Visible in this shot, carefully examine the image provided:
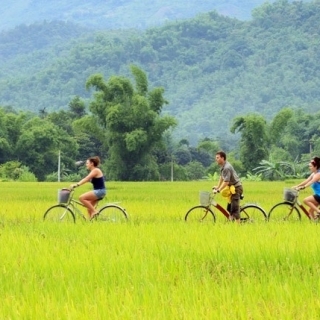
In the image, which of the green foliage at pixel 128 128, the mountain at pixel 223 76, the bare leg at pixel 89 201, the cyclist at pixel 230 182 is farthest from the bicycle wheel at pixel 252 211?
the mountain at pixel 223 76

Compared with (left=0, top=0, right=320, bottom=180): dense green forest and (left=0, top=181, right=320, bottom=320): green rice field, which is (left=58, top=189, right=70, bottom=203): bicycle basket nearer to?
(left=0, top=181, right=320, bottom=320): green rice field

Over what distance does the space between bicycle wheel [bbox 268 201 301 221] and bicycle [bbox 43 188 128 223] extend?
2430 millimetres

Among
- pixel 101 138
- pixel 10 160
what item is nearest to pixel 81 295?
pixel 101 138

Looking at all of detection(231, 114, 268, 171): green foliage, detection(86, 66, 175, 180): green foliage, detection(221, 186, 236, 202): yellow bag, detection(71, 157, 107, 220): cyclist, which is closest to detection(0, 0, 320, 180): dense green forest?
detection(231, 114, 268, 171): green foliage

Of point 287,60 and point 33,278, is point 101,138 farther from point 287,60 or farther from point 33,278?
point 287,60

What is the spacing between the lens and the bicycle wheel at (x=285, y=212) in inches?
539

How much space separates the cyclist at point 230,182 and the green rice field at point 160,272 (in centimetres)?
153

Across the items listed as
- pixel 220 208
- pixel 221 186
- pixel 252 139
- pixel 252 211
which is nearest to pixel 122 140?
pixel 252 139

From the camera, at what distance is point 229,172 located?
1319 cm

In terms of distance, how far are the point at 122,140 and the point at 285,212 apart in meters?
46.3

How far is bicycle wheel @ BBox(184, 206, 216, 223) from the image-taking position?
13.5 meters

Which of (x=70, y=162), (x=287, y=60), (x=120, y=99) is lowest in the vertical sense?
(x=70, y=162)

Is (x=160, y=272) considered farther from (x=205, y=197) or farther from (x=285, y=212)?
(x=285, y=212)

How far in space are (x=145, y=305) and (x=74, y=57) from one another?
182508 millimetres
